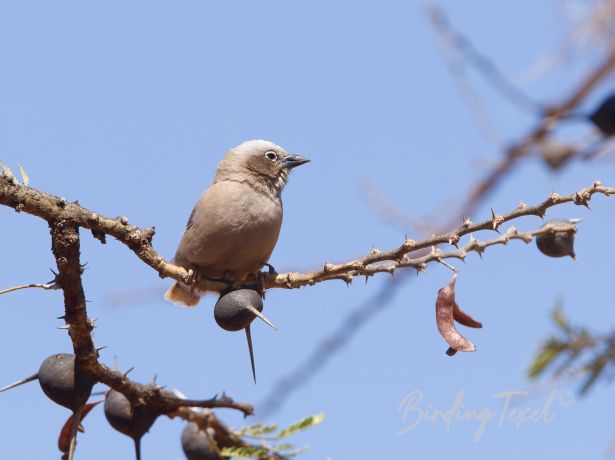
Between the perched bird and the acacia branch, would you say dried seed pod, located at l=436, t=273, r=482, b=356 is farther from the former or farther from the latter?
the perched bird

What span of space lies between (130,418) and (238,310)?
0.53 m

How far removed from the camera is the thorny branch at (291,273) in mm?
2623

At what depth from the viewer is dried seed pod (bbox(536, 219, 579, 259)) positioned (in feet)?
8.66

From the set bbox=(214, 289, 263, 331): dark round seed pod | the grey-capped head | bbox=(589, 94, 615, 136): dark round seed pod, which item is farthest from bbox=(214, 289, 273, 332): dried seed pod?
the grey-capped head

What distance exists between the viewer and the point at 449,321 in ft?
9.39

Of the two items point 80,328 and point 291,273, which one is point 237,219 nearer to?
point 291,273

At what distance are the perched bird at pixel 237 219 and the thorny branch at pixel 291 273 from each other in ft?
4.99

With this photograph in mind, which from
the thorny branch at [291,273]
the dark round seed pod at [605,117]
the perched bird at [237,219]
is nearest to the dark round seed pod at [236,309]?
the thorny branch at [291,273]

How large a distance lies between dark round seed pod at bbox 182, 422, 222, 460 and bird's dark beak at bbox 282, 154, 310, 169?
4.17 meters

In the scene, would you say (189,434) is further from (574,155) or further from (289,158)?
(289,158)

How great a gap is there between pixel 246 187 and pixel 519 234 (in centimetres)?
345

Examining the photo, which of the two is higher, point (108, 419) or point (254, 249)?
point (254, 249)

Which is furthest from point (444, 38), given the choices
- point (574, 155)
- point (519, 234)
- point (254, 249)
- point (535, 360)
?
point (254, 249)

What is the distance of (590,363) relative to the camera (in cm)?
345
